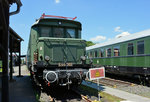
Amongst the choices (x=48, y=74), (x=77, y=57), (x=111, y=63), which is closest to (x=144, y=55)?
(x=111, y=63)

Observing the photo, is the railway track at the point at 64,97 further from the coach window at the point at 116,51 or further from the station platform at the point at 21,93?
the coach window at the point at 116,51

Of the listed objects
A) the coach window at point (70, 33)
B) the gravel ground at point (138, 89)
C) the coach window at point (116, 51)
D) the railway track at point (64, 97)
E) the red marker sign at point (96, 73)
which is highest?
the coach window at point (70, 33)

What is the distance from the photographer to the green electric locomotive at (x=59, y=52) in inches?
268

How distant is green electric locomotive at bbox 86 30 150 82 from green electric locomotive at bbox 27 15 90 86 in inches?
37.8

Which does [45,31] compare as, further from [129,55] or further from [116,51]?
[116,51]

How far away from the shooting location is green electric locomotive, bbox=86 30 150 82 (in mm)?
10109

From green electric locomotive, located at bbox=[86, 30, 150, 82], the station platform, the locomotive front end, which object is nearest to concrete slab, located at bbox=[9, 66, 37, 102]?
the station platform

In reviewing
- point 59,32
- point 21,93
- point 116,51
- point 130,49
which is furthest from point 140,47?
point 21,93

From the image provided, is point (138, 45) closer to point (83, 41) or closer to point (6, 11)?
point (83, 41)

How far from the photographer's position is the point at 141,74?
1066cm

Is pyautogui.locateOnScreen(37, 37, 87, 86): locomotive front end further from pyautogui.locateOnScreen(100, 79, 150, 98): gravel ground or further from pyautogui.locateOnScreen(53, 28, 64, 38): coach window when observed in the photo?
pyautogui.locateOnScreen(100, 79, 150, 98): gravel ground

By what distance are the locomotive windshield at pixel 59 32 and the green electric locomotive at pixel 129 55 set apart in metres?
1.78

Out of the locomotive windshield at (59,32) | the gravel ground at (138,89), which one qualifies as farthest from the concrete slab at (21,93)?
the gravel ground at (138,89)

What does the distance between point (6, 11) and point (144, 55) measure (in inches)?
346
